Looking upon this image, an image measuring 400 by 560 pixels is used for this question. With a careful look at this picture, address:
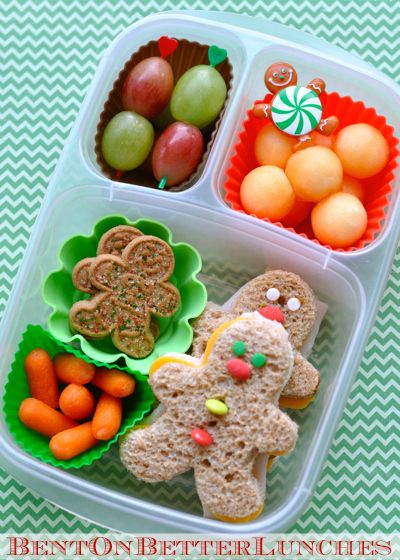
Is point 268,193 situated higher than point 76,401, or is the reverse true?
point 268,193

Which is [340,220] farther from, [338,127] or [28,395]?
[28,395]

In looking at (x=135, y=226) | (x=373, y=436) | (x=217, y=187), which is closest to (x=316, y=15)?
(x=217, y=187)

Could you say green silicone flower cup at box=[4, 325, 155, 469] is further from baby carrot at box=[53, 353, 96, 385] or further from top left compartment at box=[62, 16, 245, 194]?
top left compartment at box=[62, 16, 245, 194]

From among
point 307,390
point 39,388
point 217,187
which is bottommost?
point 39,388

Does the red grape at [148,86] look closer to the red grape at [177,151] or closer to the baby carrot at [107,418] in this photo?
the red grape at [177,151]

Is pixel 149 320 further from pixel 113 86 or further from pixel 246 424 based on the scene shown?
pixel 113 86

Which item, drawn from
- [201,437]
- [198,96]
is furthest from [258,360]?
[198,96]
